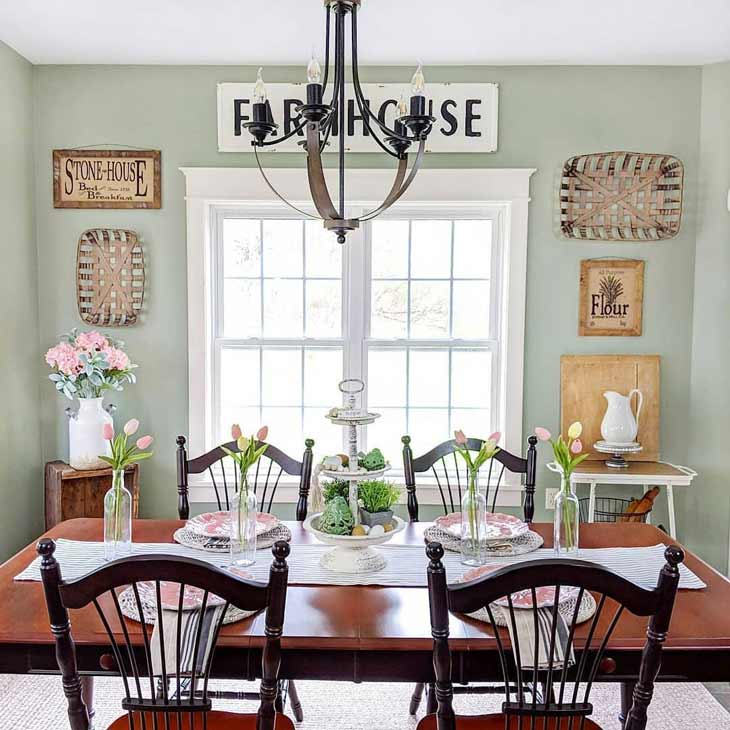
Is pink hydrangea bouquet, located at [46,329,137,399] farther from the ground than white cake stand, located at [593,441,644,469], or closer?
farther from the ground

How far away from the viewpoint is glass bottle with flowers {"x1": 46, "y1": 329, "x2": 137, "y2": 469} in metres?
3.29

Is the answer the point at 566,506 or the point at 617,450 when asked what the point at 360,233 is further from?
the point at 566,506

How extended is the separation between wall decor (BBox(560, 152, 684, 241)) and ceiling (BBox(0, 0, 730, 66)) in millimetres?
466

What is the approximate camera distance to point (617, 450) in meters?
3.41

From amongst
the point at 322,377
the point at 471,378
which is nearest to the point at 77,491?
the point at 322,377

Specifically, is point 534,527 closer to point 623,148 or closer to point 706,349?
point 706,349

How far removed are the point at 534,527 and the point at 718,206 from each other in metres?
1.99

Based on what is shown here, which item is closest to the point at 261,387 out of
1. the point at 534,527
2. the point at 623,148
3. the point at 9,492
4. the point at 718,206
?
the point at 9,492

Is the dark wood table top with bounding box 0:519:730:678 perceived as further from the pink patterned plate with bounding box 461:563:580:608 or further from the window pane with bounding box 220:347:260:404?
the window pane with bounding box 220:347:260:404

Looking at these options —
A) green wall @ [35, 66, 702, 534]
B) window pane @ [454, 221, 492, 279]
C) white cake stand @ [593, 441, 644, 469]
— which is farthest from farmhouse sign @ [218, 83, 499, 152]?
white cake stand @ [593, 441, 644, 469]

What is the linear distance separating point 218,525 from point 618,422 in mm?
2006

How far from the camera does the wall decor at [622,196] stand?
11.6 feet

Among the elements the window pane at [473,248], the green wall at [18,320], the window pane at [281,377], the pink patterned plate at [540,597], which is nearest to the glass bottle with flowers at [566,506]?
the pink patterned plate at [540,597]

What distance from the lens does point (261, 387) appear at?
3814 millimetres
